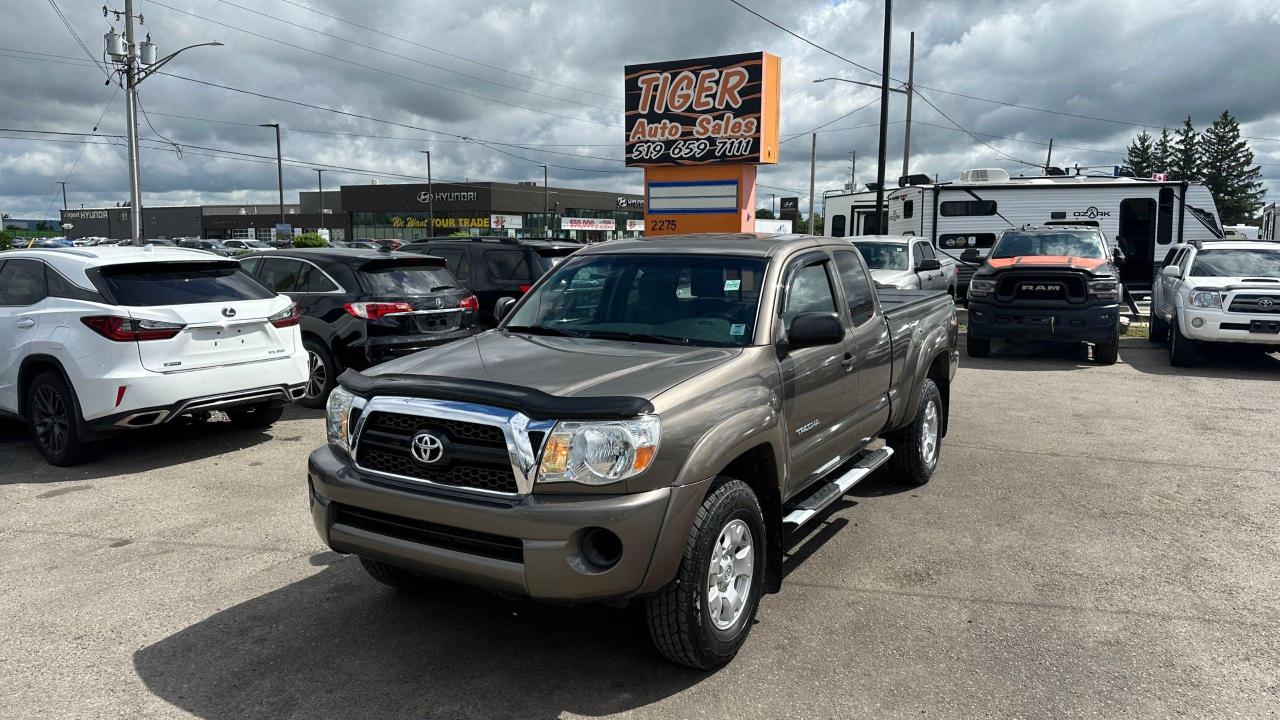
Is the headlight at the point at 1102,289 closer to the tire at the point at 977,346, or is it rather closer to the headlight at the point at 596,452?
the tire at the point at 977,346

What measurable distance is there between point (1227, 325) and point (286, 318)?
37.2 ft

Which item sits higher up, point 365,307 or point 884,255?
point 884,255

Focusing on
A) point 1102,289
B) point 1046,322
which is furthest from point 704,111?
point 1102,289

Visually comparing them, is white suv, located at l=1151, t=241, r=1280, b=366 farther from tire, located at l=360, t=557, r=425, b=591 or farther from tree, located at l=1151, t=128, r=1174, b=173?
tree, located at l=1151, t=128, r=1174, b=173

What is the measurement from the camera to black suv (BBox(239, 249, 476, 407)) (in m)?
9.02

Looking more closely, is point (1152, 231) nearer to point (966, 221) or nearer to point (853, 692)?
point (966, 221)

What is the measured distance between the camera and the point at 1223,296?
11.8 meters

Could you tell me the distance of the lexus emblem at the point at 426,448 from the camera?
349cm

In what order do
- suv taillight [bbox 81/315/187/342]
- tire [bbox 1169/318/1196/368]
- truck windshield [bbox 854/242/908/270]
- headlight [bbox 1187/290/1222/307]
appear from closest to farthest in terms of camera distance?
suv taillight [bbox 81/315/187/342], headlight [bbox 1187/290/1222/307], tire [bbox 1169/318/1196/368], truck windshield [bbox 854/242/908/270]

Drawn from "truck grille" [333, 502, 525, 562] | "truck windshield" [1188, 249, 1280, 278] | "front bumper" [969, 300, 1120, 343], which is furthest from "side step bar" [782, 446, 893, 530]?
"truck windshield" [1188, 249, 1280, 278]

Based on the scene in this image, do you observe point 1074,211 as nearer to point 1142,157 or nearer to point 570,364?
point 570,364

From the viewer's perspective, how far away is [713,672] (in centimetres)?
377

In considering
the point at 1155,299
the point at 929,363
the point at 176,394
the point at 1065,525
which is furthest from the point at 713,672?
the point at 1155,299

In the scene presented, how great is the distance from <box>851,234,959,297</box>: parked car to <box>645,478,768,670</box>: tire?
36.1 feet
